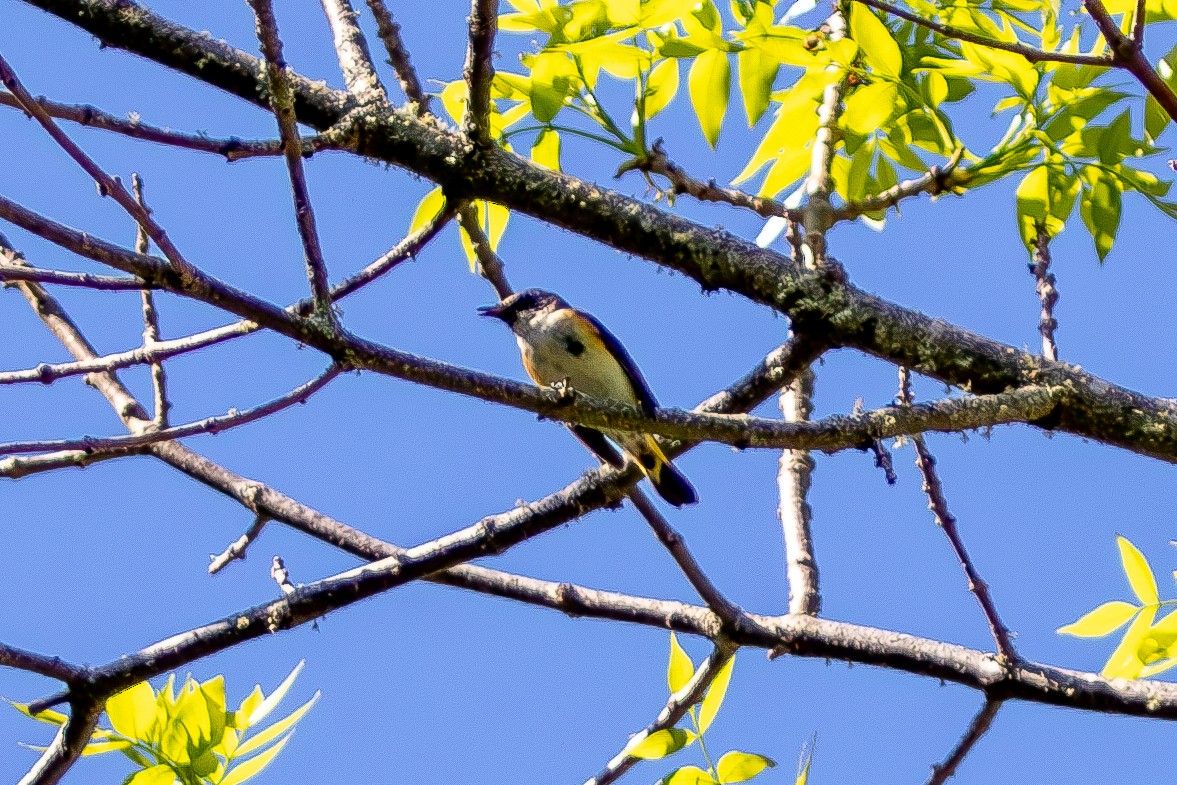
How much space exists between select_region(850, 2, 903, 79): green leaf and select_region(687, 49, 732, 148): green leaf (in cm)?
32

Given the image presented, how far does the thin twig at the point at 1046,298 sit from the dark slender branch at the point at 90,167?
1634 millimetres

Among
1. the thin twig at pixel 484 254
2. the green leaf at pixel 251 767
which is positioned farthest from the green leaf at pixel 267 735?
the thin twig at pixel 484 254

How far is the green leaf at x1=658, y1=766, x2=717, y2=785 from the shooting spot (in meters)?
2.30

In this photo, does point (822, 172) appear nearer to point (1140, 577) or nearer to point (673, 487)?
point (1140, 577)

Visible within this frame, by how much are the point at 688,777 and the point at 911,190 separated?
127cm

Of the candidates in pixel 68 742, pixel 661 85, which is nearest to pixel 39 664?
pixel 68 742

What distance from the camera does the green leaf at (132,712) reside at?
2352 millimetres

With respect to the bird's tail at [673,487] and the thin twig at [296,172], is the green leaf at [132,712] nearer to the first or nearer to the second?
the thin twig at [296,172]

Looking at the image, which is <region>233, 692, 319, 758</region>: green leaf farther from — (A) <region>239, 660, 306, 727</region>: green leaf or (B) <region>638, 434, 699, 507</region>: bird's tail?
(B) <region>638, 434, 699, 507</region>: bird's tail

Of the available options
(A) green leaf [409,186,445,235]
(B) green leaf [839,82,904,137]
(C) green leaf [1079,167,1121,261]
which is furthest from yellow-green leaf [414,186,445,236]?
(C) green leaf [1079,167,1121,261]

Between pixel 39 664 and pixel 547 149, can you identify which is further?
pixel 547 149

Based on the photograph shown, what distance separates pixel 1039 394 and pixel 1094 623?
428 millimetres

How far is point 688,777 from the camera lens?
7.58 ft

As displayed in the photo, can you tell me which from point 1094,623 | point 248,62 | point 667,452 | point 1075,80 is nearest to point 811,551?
point 667,452
